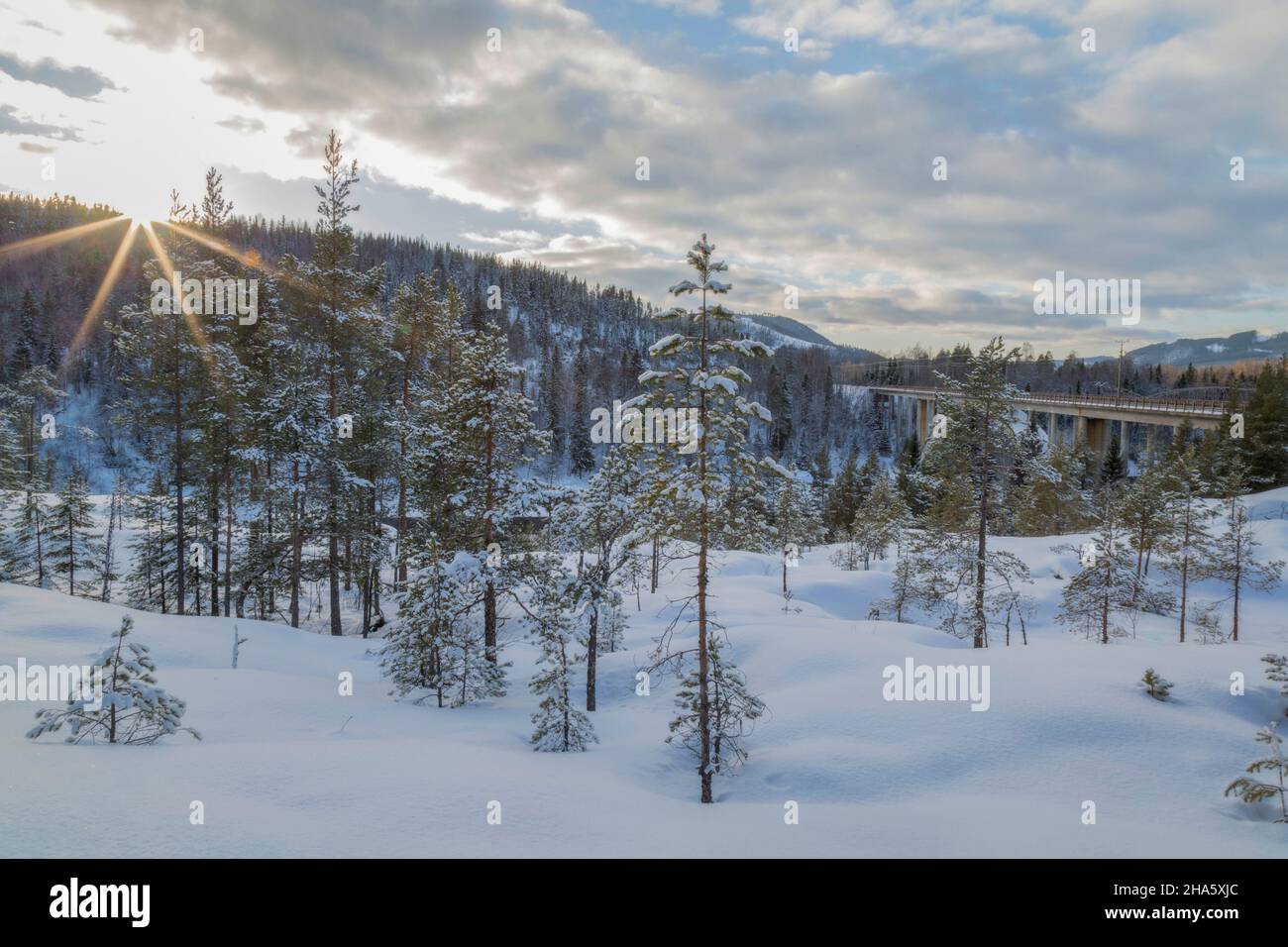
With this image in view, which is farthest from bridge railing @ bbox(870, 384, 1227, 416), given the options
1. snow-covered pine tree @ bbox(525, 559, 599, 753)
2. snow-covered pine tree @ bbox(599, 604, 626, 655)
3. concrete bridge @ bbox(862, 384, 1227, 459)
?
snow-covered pine tree @ bbox(525, 559, 599, 753)

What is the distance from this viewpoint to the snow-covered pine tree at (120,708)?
26.8 ft

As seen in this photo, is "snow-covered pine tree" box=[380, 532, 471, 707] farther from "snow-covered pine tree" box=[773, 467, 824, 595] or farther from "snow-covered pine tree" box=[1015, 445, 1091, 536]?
"snow-covered pine tree" box=[1015, 445, 1091, 536]

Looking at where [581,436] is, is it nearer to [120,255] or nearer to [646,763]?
[646,763]

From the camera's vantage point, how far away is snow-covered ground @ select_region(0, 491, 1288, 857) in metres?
6.46

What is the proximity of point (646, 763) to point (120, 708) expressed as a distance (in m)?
9.13

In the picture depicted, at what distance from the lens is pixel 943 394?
2116 centimetres

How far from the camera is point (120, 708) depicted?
8.41 m

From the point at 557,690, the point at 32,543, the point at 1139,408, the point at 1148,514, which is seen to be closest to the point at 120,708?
the point at 557,690

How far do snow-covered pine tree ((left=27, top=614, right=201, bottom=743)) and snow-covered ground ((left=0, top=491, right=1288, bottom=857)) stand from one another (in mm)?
401

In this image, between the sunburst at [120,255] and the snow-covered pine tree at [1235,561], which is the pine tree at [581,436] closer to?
the sunburst at [120,255]

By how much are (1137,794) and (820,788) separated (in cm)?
537

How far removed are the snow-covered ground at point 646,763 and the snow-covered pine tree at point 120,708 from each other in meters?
0.40

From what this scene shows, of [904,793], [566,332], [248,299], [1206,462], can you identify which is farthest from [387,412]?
[566,332]
